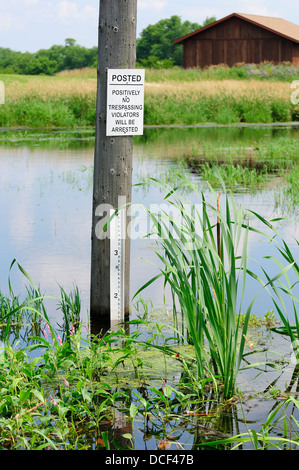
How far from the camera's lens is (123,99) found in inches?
222

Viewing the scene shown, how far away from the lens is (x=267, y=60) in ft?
180

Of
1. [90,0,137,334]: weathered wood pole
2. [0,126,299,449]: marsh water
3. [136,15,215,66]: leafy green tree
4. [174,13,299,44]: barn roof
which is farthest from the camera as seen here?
[136,15,215,66]: leafy green tree

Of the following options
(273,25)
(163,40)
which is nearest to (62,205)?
(273,25)

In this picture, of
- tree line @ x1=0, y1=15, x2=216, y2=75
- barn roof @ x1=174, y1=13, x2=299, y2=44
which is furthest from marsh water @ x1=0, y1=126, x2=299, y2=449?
tree line @ x1=0, y1=15, x2=216, y2=75

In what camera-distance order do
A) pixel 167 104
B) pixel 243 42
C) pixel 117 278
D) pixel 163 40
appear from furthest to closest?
1. pixel 163 40
2. pixel 243 42
3. pixel 167 104
4. pixel 117 278

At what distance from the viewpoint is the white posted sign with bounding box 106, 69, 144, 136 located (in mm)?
5535

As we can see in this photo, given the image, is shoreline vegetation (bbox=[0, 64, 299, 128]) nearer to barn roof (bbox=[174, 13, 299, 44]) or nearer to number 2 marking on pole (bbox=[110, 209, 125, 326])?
number 2 marking on pole (bbox=[110, 209, 125, 326])

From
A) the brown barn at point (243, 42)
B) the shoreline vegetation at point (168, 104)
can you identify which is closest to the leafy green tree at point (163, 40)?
the brown barn at point (243, 42)

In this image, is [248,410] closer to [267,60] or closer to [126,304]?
[126,304]

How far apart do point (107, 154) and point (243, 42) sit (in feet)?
170

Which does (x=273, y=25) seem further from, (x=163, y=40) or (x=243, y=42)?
(x=163, y=40)

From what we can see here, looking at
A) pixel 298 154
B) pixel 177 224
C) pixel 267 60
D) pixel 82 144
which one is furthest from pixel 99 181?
pixel 267 60

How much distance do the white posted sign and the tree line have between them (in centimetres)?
6425

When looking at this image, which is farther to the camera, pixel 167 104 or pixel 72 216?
pixel 167 104
